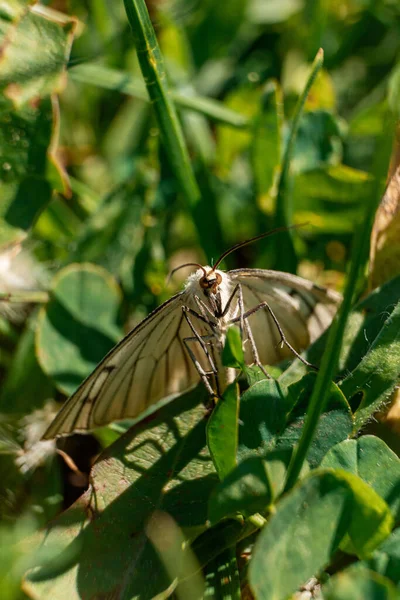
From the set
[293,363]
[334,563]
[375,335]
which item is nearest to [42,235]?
[293,363]

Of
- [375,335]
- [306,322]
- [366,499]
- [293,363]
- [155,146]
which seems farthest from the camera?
[155,146]

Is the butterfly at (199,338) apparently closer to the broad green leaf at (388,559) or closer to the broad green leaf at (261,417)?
the broad green leaf at (261,417)

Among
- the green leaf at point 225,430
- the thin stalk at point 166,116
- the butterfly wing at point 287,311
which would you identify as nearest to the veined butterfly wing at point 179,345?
the butterfly wing at point 287,311

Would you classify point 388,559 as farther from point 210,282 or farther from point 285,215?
point 285,215

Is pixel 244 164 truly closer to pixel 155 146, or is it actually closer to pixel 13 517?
pixel 155 146

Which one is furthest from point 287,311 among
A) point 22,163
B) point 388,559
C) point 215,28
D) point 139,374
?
point 215,28
